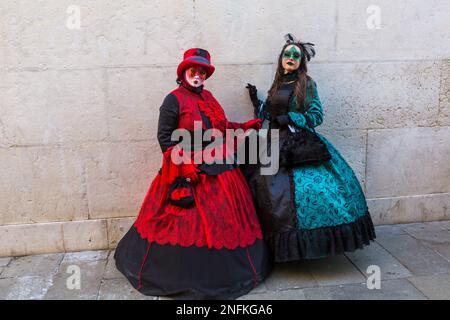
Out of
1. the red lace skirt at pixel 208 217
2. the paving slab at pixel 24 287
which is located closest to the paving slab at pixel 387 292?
the red lace skirt at pixel 208 217

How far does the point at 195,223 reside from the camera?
3.00 metres

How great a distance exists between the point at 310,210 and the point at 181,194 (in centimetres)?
89

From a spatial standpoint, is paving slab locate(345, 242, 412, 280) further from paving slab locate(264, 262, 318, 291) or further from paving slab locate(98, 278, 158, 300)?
paving slab locate(98, 278, 158, 300)

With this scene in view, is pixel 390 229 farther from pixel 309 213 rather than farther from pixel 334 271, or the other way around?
pixel 309 213

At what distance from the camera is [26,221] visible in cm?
371

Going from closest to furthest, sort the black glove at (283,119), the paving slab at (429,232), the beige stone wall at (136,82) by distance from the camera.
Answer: the black glove at (283,119) < the beige stone wall at (136,82) < the paving slab at (429,232)

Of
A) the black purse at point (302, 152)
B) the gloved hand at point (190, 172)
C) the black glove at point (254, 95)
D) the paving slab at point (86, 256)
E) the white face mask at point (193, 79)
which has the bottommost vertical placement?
the paving slab at point (86, 256)

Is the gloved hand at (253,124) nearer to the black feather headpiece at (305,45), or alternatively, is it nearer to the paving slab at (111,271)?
the black feather headpiece at (305,45)

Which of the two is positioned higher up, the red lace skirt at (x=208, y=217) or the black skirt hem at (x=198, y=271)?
the red lace skirt at (x=208, y=217)

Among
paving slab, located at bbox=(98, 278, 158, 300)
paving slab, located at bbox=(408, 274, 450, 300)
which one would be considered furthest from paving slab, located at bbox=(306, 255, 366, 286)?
paving slab, located at bbox=(98, 278, 158, 300)

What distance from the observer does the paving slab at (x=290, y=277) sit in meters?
3.15

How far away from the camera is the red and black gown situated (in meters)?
2.96

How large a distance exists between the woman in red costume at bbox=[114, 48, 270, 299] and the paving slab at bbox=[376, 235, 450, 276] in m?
1.17

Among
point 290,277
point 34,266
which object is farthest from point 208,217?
point 34,266
